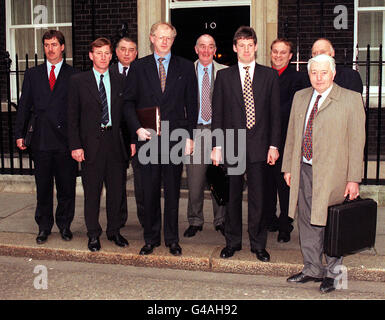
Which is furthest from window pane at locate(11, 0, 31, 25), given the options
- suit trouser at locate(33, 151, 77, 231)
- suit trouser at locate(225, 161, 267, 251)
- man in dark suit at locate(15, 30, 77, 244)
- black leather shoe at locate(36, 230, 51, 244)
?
suit trouser at locate(225, 161, 267, 251)

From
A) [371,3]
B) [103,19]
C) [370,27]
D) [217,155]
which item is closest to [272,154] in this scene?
[217,155]

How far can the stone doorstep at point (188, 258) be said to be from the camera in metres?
4.67

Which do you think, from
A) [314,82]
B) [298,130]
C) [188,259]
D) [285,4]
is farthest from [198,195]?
[285,4]

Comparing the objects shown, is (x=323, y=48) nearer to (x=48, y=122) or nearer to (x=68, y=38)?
(x=48, y=122)

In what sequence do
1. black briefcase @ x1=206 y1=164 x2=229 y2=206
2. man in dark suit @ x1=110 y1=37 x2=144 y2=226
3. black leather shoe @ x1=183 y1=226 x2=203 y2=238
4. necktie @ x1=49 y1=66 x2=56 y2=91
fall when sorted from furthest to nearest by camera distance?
black leather shoe @ x1=183 y1=226 x2=203 y2=238 → necktie @ x1=49 y1=66 x2=56 y2=91 → man in dark suit @ x1=110 y1=37 x2=144 y2=226 → black briefcase @ x1=206 y1=164 x2=229 y2=206

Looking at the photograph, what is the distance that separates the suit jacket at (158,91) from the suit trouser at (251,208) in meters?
0.64

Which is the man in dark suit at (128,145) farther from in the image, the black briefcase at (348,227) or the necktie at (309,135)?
the black briefcase at (348,227)

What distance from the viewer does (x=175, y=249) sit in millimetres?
4961

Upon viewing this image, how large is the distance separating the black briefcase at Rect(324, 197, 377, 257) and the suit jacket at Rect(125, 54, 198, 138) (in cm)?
157

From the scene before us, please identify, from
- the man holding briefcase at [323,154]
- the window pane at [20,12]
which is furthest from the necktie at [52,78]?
the window pane at [20,12]

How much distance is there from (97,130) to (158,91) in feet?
2.31

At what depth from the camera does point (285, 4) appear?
28.9 feet

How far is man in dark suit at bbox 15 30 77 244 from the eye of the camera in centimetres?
530

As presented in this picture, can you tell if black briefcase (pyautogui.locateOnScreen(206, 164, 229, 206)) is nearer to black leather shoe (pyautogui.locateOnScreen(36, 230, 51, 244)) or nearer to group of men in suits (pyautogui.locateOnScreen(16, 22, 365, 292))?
group of men in suits (pyautogui.locateOnScreen(16, 22, 365, 292))
